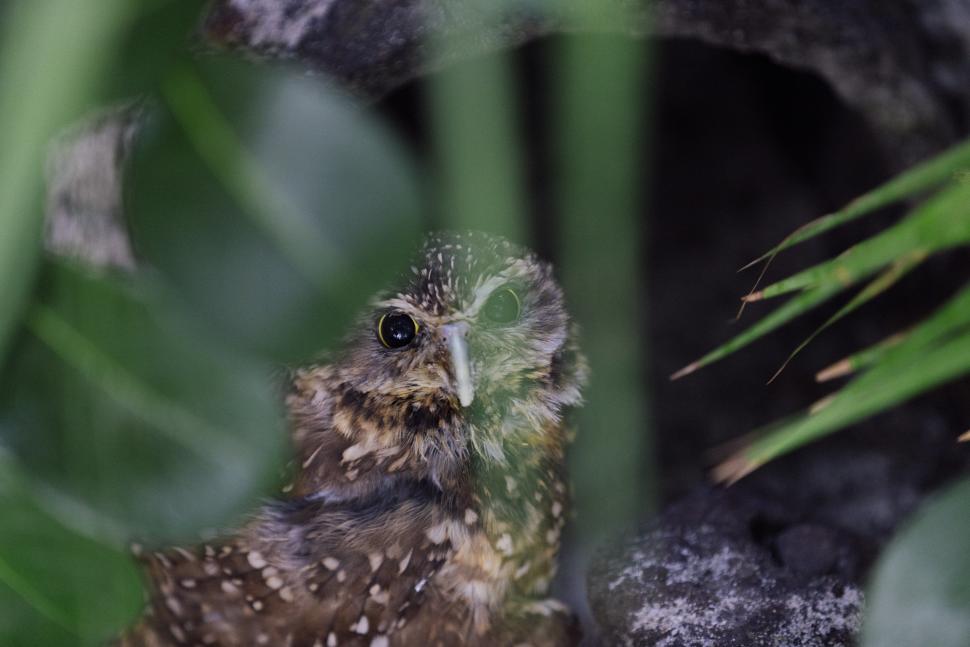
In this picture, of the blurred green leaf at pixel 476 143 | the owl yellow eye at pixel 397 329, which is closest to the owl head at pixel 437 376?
the owl yellow eye at pixel 397 329

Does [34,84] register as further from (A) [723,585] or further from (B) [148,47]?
(A) [723,585]

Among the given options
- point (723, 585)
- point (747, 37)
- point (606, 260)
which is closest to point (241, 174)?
point (723, 585)

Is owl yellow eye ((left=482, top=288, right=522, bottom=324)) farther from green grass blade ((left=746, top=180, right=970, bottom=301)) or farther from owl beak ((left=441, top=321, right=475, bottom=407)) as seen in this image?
green grass blade ((left=746, top=180, right=970, bottom=301))

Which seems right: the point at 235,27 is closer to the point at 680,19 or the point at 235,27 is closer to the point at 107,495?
the point at 680,19

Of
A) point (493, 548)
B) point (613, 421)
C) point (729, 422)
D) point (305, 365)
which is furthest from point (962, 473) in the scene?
point (305, 365)

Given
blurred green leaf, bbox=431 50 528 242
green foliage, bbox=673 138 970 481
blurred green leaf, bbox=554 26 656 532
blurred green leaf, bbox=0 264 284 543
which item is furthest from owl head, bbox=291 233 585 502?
blurred green leaf, bbox=0 264 284 543

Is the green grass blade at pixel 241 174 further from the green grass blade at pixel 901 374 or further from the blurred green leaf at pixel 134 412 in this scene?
the green grass blade at pixel 901 374
